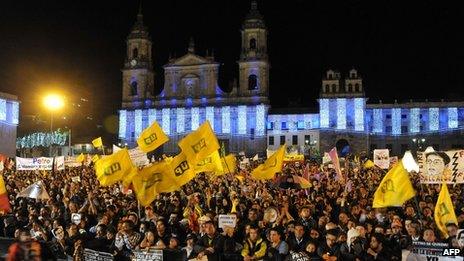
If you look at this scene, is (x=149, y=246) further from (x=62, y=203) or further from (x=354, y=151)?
(x=354, y=151)

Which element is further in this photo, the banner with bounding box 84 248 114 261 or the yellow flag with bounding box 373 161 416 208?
the yellow flag with bounding box 373 161 416 208

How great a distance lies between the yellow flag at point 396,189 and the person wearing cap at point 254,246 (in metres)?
2.68

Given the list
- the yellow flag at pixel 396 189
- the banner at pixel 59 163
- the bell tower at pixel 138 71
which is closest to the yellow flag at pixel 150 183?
the yellow flag at pixel 396 189

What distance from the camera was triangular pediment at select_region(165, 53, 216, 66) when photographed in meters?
78.6

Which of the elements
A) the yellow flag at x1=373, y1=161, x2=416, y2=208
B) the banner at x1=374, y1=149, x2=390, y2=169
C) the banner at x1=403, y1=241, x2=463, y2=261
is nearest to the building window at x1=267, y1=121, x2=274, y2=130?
the banner at x1=374, y1=149, x2=390, y2=169

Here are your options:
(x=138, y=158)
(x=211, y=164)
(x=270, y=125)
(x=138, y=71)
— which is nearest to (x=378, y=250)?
(x=211, y=164)

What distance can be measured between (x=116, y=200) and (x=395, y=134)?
6743 centimetres

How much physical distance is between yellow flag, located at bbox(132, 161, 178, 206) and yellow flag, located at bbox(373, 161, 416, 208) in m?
4.19

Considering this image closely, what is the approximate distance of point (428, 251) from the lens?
7.73 m

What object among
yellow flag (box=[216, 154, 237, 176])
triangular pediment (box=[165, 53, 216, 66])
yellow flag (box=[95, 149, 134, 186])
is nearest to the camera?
yellow flag (box=[95, 149, 134, 186])

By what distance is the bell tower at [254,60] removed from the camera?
252 feet

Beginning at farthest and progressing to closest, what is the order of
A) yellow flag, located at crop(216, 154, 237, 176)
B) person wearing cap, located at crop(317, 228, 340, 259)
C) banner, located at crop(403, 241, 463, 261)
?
yellow flag, located at crop(216, 154, 237, 176) < person wearing cap, located at crop(317, 228, 340, 259) < banner, located at crop(403, 241, 463, 261)

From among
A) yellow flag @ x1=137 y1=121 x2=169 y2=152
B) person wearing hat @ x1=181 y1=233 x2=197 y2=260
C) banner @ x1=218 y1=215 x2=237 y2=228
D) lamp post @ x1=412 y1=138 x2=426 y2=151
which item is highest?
lamp post @ x1=412 y1=138 x2=426 y2=151

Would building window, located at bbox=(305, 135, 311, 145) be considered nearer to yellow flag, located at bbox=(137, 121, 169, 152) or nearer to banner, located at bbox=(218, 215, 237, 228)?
Answer: yellow flag, located at bbox=(137, 121, 169, 152)
